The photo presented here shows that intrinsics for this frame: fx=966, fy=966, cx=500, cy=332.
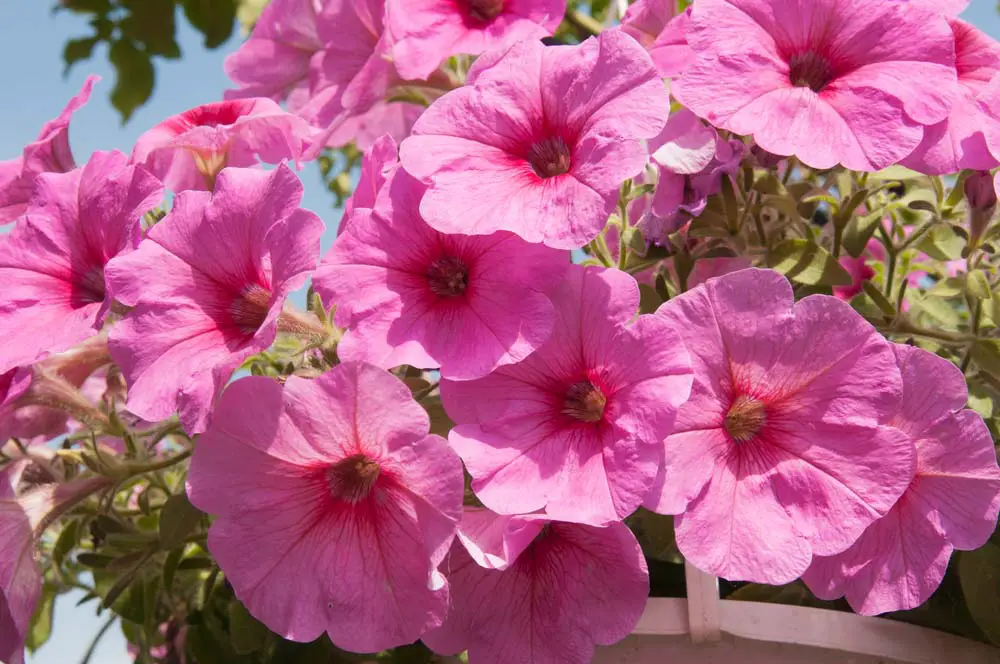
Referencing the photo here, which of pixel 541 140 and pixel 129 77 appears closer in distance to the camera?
pixel 541 140

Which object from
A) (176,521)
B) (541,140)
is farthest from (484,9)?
(176,521)

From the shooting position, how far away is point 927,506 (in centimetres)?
84

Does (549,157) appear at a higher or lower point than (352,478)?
higher

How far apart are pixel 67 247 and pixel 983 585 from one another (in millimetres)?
945

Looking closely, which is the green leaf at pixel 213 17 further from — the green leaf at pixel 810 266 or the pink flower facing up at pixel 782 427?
the pink flower facing up at pixel 782 427

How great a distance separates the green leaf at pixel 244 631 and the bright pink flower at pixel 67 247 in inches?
13.6

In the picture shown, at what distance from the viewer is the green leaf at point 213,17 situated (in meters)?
2.11

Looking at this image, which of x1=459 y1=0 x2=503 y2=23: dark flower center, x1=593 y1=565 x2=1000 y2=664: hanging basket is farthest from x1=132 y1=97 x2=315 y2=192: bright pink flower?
x1=593 y1=565 x2=1000 y2=664: hanging basket

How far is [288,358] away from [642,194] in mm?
443

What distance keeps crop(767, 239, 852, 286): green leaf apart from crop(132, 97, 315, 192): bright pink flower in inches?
20.9

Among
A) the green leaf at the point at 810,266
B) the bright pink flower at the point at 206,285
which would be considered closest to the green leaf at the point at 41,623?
the bright pink flower at the point at 206,285

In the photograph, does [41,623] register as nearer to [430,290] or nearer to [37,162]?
[37,162]

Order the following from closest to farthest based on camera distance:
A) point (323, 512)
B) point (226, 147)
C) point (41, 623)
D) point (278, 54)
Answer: point (323, 512), point (226, 147), point (278, 54), point (41, 623)

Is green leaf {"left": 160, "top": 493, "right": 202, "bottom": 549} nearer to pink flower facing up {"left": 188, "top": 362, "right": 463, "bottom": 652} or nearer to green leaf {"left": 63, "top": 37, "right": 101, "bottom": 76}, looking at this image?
pink flower facing up {"left": 188, "top": 362, "right": 463, "bottom": 652}
